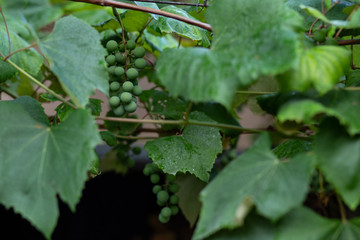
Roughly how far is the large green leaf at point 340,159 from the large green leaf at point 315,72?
5 centimetres

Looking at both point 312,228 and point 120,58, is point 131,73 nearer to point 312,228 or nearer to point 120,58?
point 120,58

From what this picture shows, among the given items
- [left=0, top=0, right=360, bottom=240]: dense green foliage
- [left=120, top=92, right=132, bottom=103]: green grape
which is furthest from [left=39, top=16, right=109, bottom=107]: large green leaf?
[left=120, top=92, right=132, bottom=103]: green grape

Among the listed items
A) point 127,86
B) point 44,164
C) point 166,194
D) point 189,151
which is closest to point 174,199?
point 166,194

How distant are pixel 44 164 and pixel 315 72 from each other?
346 millimetres

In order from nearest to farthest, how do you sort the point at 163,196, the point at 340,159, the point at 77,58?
1. the point at 340,159
2. the point at 77,58
3. the point at 163,196

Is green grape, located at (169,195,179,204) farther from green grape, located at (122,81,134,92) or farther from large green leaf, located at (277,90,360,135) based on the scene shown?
large green leaf, located at (277,90,360,135)

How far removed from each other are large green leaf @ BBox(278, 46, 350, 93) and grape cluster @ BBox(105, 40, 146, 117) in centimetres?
34

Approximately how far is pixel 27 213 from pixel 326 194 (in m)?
0.43

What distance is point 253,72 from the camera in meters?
0.41

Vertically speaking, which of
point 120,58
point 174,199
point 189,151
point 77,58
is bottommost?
point 174,199

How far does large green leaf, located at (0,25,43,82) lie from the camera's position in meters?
0.71

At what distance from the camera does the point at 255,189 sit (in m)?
0.40

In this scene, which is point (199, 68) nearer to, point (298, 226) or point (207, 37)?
point (298, 226)

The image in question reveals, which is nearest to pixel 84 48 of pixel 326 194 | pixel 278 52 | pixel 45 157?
pixel 45 157
